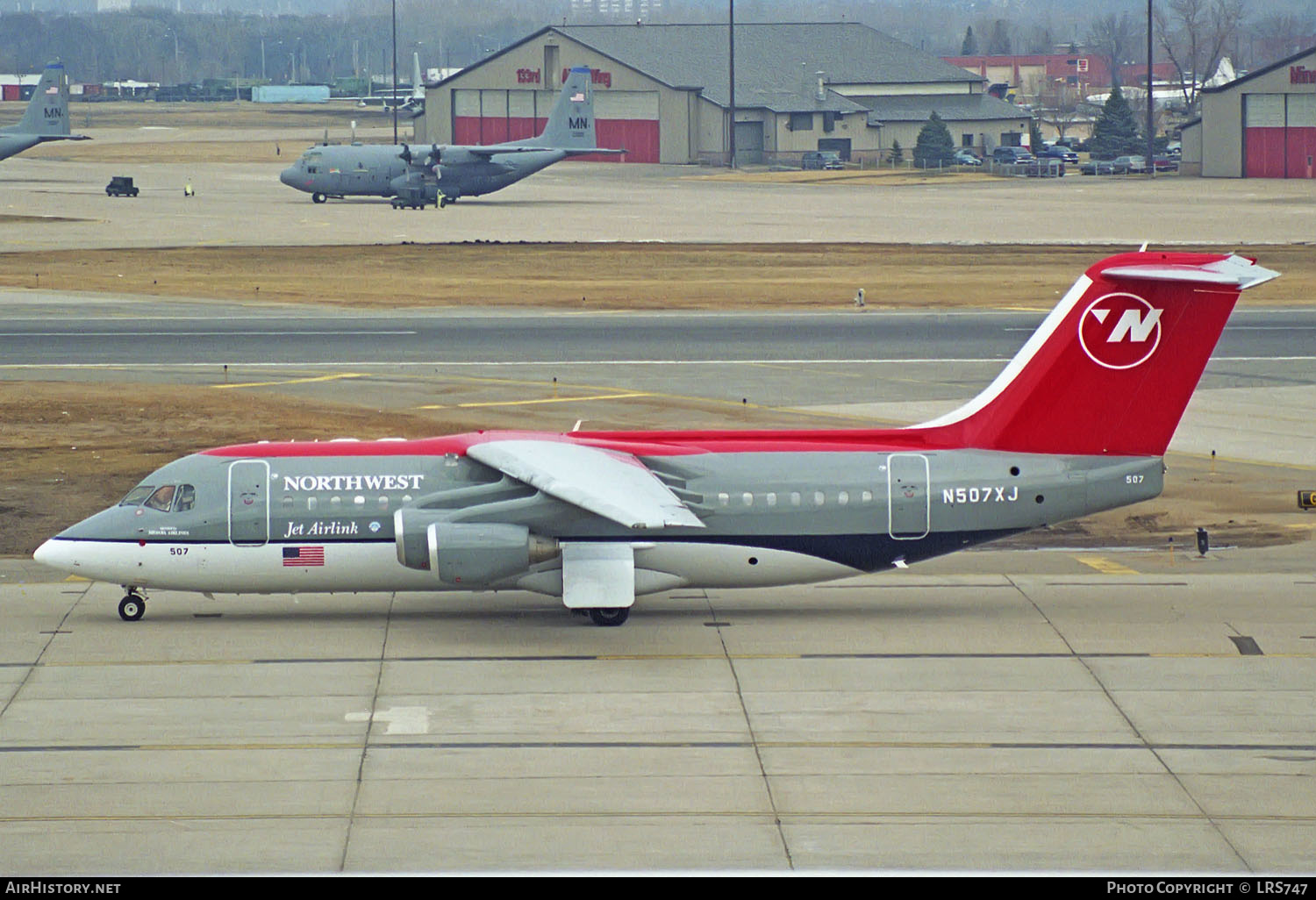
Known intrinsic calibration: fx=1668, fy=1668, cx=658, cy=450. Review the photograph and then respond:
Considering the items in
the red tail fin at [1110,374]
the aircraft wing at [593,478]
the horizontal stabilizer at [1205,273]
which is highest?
the horizontal stabilizer at [1205,273]

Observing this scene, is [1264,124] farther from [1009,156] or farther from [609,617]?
[609,617]

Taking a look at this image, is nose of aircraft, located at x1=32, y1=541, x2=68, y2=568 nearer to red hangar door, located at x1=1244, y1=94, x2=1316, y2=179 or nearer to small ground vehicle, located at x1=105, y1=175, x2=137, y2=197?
small ground vehicle, located at x1=105, y1=175, x2=137, y2=197

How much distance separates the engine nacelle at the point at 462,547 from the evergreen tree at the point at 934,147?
12772cm

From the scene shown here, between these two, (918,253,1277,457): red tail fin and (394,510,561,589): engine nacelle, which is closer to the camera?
(394,510,561,589): engine nacelle

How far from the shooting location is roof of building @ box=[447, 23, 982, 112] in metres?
157

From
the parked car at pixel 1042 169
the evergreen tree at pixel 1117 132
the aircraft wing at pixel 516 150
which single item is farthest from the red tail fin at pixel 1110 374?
the evergreen tree at pixel 1117 132

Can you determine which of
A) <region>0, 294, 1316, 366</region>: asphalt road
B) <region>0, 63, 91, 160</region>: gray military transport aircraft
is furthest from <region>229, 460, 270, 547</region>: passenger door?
<region>0, 63, 91, 160</region>: gray military transport aircraft

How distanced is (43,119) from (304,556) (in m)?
109

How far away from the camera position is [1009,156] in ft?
492

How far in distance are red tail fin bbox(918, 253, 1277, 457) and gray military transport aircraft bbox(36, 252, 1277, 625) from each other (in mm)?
30

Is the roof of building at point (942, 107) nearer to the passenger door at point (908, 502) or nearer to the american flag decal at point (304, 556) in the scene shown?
the passenger door at point (908, 502)

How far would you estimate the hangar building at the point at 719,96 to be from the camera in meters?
156

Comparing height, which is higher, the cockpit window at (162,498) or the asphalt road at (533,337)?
the asphalt road at (533,337)

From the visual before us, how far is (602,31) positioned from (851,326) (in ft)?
354
